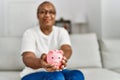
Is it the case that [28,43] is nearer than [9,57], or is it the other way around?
[28,43]

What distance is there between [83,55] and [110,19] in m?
1.01

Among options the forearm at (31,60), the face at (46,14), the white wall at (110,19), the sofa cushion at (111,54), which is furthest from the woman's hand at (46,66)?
the white wall at (110,19)

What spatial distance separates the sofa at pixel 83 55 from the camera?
248cm

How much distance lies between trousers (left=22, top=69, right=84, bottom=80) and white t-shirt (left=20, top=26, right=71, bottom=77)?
164mm

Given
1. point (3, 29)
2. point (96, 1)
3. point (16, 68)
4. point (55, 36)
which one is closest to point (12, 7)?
point (3, 29)

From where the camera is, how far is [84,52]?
254 cm

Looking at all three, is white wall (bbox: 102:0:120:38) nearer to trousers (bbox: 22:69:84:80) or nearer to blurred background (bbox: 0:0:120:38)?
blurred background (bbox: 0:0:120:38)

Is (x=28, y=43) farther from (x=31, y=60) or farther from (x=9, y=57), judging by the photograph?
(x=9, y=57)

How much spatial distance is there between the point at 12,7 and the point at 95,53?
Result: 1.75 metres

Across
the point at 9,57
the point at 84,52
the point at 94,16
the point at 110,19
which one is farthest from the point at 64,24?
the point at 9,57

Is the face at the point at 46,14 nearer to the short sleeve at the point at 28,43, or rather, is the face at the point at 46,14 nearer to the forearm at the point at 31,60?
the short sleeve at the point at 28,43

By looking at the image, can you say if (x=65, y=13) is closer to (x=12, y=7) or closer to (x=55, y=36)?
(x=12, y=7)

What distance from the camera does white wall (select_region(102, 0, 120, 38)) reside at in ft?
10.9

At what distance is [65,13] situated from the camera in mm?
3910
